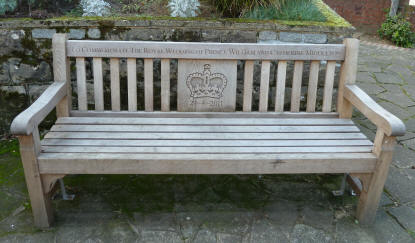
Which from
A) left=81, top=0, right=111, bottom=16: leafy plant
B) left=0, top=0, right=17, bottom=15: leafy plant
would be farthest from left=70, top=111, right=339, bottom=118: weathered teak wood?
left=0, top=0, right=17, bottom=15: leafy plant

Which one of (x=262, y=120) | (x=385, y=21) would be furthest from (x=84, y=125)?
(x=385, y=21)

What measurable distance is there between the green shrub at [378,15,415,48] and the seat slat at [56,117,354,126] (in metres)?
6.82

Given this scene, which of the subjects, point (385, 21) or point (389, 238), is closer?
point (389, 238)

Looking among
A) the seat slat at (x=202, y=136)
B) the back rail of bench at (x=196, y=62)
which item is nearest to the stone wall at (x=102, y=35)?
the back rail of bench at (x=196, y=62)

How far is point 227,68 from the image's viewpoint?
2764mm

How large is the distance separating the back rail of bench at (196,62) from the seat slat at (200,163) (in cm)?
62

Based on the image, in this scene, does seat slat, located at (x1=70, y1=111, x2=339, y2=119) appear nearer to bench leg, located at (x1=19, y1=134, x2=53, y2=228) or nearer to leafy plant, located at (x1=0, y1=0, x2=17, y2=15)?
bench leg, located at (x1=19, y1=134, x2=53, y2=228)

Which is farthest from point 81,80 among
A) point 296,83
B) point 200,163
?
point 296,83

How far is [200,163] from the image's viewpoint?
2.28m

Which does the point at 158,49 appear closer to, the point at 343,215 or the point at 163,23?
the point at 163,23

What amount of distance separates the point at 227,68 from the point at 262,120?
44 cm

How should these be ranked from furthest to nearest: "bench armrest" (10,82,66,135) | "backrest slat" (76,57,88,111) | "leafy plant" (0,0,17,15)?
"leafy plant" (0,0,17,15), "backrest slat" (76,57,88,111), "bench armrest" (10,82,66,135)

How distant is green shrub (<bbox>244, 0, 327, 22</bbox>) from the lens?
12.6 feet

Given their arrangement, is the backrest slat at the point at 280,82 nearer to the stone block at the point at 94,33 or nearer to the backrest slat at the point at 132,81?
the backrest slat at the point at 132,81
